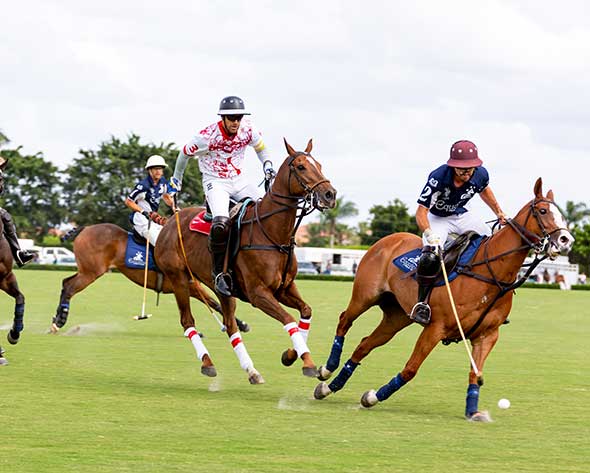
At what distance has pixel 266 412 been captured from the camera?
32.2 feet

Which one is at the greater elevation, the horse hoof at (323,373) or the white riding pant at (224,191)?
the white riding pant at (224,191)

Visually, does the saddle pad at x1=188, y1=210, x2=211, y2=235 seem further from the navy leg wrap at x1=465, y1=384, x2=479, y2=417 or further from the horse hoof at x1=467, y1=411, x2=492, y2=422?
the horse hoof at x1=467, y1=411, x2=492, y2=422

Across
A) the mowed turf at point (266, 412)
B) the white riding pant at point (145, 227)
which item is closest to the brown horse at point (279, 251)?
the mowed turf at point (266, 412)

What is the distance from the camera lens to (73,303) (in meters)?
27.4

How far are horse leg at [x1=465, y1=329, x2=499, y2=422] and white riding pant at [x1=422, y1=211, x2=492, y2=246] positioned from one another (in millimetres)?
1035

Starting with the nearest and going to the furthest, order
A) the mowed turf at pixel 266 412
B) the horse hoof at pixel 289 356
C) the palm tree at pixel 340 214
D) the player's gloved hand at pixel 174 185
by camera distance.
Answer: the mowed turf at pixel 266 412
the horse hoof at pixel 289 356
the player's gloved hand at pixel 174 185
the palm tree at pixel 340 214

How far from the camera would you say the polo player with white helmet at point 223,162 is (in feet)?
38.3

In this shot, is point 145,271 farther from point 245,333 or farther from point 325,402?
point 325,402

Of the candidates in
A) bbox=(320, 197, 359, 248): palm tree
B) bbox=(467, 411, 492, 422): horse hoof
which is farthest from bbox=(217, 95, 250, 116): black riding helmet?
bbox=(320, 197, 359, 248): palm tree

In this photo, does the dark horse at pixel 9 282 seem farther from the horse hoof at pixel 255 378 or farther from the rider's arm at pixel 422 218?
the rider's arm at pixel 422 218

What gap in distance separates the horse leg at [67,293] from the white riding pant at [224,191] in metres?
6.91

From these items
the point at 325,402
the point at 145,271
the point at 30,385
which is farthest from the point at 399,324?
the point at 145,271

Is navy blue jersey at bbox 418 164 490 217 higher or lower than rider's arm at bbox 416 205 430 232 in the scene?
higher

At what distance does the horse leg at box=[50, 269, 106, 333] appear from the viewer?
18.5 m
